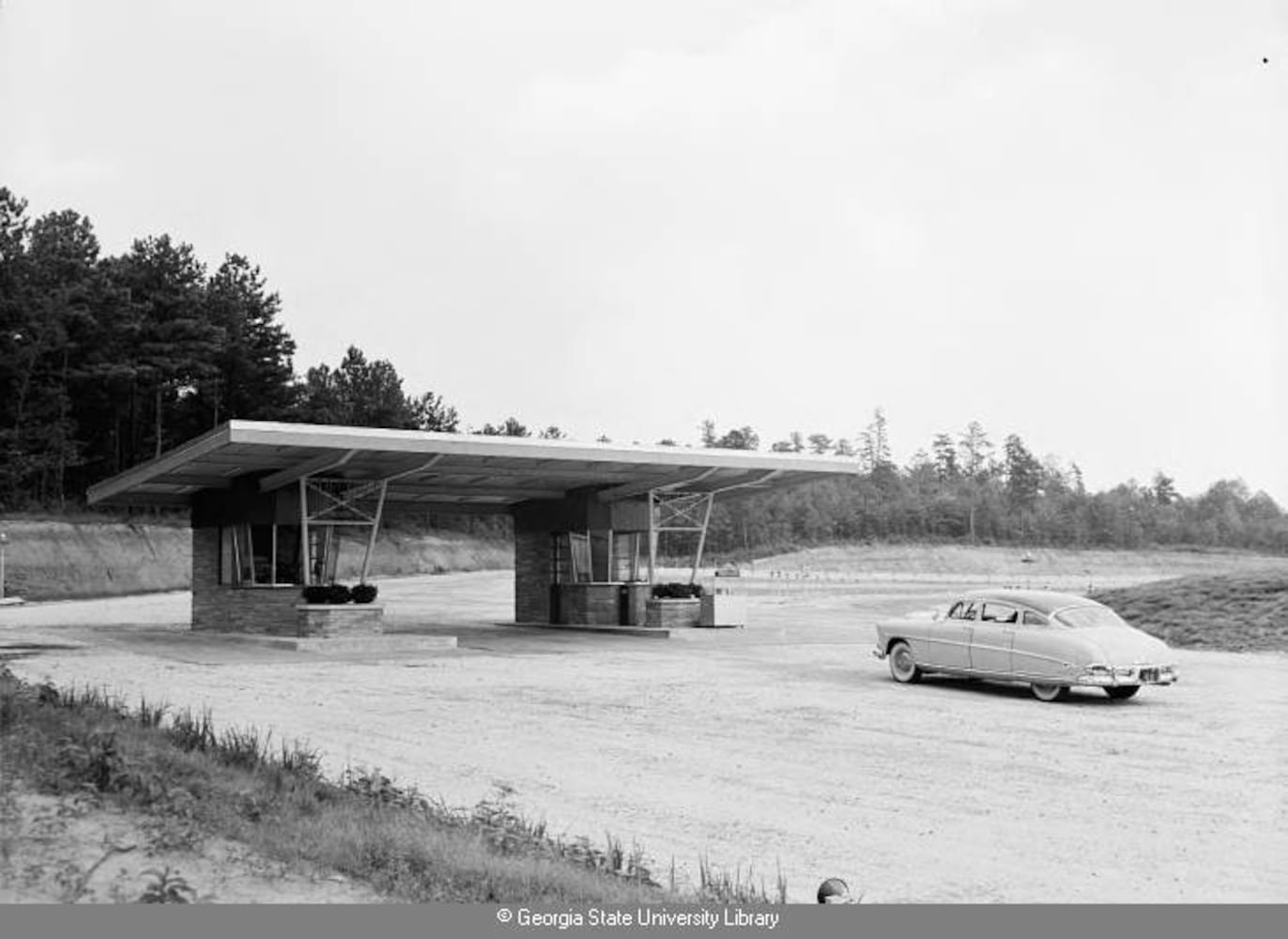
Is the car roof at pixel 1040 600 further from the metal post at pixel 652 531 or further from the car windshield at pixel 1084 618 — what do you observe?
the metal post at pixel 652 531

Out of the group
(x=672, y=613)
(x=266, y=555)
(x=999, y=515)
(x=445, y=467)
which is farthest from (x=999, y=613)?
(x=999, y=515)

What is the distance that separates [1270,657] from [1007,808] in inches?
607

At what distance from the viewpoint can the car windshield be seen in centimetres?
1559

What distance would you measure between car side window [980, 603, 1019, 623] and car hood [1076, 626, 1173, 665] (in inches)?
43.1

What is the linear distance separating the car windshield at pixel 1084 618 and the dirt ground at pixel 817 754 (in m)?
1.00

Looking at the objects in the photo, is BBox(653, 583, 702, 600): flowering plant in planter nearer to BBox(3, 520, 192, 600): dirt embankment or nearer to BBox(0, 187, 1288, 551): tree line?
BBox(0, 187, 1288, 551): tree line

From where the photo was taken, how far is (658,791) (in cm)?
960

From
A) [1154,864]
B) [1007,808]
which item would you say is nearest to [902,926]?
[1154,864]

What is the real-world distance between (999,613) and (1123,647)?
1821 millimetres

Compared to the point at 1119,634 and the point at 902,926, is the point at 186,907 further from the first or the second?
the point at 1119,634

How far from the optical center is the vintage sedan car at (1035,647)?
15008 millimetres

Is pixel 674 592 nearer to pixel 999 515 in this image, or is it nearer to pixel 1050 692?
pixel 1050 692

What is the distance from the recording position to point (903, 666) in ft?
58.2

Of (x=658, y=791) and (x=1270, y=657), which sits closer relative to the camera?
(x=658, y=791)
